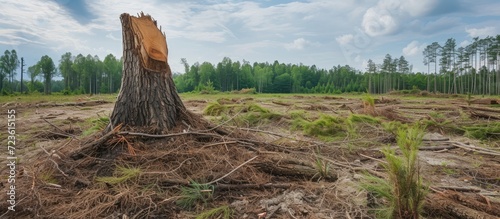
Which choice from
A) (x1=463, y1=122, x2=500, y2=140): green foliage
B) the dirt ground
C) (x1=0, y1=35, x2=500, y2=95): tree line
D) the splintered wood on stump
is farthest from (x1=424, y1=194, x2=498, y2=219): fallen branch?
(x1=0, y1=35, x2=500, y2=95): tree line

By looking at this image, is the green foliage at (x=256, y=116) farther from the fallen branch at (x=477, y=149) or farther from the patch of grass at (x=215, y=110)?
the fallen branch at (x=477, y=149)

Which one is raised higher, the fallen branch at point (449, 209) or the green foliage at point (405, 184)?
the green foliage at point (405, 184)

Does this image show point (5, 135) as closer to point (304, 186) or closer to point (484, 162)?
point (304, 186)

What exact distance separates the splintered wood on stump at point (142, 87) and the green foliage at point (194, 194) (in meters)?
1.22

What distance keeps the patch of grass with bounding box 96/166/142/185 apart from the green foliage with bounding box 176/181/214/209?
51cm

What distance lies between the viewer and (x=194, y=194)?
2.59m

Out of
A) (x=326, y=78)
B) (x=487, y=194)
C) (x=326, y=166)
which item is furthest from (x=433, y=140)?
(x=326, y=78)

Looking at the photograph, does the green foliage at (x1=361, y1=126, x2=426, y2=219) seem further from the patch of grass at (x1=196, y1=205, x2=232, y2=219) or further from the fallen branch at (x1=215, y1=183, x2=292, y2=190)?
the patch of grass at (x1=196, y1=205, x2=232, y2=219)

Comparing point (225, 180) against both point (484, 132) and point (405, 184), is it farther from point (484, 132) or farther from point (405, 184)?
point (484, 132)

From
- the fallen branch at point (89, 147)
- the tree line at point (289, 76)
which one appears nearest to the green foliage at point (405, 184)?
the fallen branch at point (89, 147)

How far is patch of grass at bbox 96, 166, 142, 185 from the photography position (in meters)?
2.79

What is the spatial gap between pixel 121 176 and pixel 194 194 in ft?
2.71

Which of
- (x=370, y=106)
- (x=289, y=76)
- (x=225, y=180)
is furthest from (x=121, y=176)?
(x=289, y=76)

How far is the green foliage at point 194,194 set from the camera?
2.53 meters
